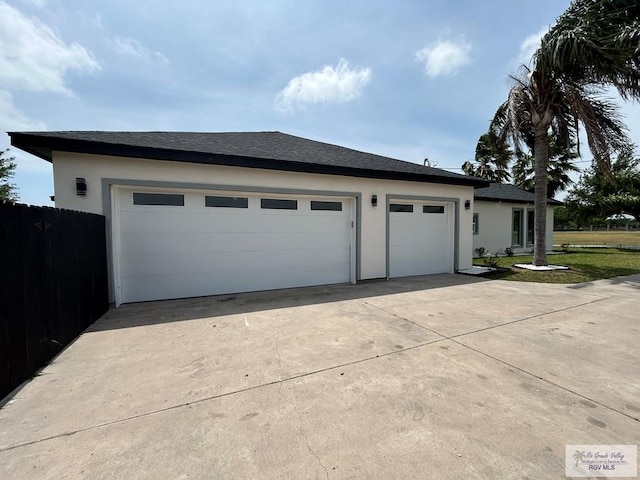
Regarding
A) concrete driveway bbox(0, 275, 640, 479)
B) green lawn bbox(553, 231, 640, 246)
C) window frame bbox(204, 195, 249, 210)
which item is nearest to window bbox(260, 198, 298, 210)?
window frame bbox(204, 195, 249, 210)

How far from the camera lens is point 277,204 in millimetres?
6992

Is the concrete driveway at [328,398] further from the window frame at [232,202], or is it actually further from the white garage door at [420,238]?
the white garage door at [420,238]

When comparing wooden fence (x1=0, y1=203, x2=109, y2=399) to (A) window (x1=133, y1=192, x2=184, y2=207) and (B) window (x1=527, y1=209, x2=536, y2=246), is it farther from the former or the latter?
(B) window (x1=527, y1=209, x2=536, y2=246)

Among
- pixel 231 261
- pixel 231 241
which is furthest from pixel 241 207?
pixel 231 261

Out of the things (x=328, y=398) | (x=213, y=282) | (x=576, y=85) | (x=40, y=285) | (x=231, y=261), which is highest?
(x=576, y=85)

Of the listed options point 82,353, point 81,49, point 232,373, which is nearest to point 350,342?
point 232,373

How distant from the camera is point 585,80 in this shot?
8289mm

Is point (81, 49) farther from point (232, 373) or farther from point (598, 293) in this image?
point (598, 293)

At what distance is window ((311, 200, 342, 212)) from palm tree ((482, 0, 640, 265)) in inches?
252

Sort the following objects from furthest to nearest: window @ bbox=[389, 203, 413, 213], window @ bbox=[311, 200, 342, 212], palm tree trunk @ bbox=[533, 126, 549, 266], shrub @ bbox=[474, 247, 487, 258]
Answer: shrub @ bbox=[474, 247, 487, 258] → palm tree trunk @ bbox=[533, 126, 549, 266] → window @ bbox=[389, 203, 413, 213] → window @ bbox=[311, 200, 342, 212]

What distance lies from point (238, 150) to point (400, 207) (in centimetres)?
498

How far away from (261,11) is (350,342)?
736cm

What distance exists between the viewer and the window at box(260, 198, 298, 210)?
686 cm

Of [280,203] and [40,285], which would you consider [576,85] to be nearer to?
[280,203]
